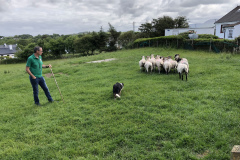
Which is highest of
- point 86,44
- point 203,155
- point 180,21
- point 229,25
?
point 180,21

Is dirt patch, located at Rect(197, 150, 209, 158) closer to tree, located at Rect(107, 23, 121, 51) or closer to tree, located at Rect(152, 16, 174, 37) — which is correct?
tree, located at Rect(152, 16, 174, 37)

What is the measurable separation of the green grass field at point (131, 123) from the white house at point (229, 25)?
20819mm

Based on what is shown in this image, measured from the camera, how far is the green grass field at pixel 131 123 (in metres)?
3.56

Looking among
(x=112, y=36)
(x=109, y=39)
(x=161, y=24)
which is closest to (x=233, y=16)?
(x=161, y=24)

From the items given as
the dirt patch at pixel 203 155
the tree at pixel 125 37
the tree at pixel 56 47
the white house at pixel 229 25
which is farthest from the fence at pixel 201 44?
the tree at pixel 56 47

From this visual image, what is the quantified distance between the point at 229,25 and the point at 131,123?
27.5m

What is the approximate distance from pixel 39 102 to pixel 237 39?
56.3ft

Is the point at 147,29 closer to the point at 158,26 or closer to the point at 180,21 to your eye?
the point at 158,26

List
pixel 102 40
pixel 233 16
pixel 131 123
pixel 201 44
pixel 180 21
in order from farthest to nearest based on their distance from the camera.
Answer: pixel 102 40
pixel 180 21
pixel 233 16
pixel 201 44
pixel 131 123

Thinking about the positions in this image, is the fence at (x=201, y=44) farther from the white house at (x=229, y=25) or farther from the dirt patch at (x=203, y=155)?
the dirt patch at (x=203, y=155)

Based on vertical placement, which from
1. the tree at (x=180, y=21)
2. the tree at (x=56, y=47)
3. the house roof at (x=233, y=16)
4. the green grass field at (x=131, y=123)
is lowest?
the green grass field at (x=131, y=123)

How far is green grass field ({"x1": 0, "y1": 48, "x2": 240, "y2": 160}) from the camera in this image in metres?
3.56

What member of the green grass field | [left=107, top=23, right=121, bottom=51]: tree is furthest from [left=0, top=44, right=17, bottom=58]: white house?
the green grass field

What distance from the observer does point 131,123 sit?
4.55 meters
